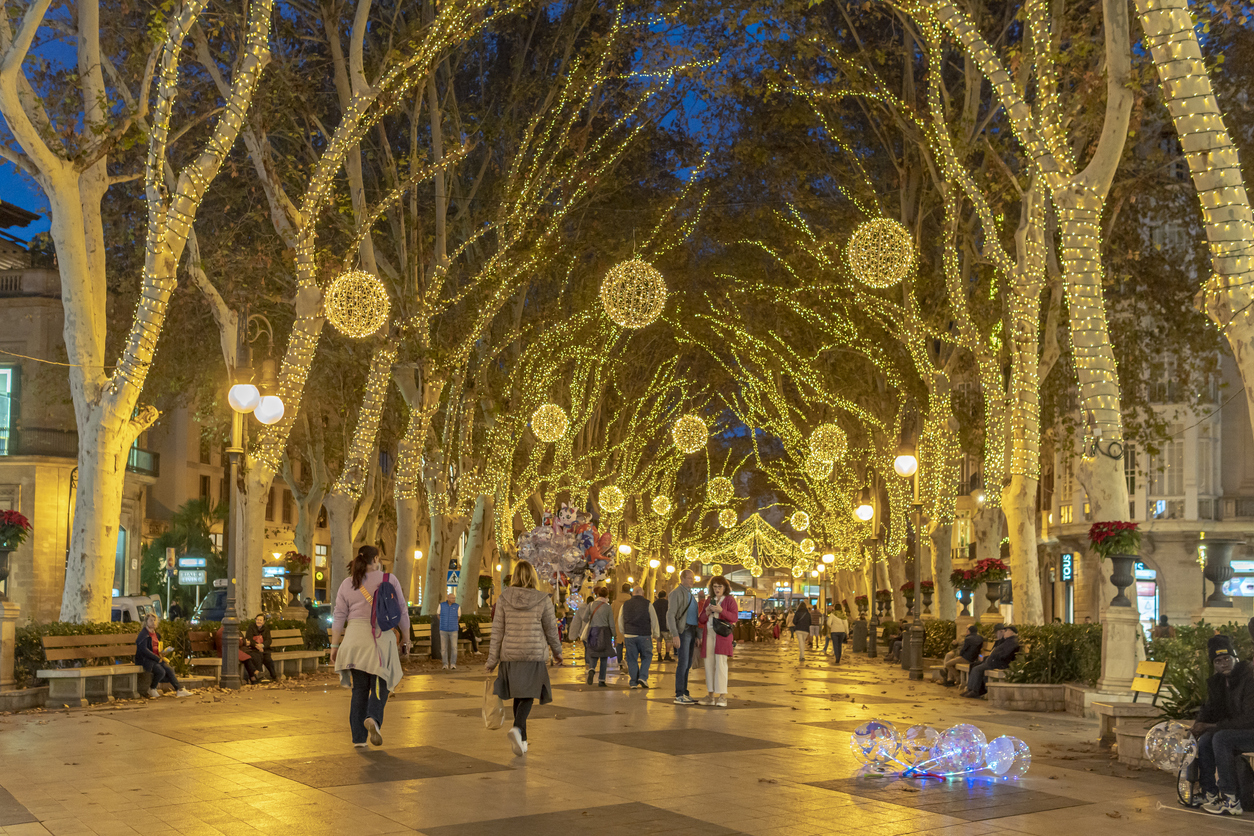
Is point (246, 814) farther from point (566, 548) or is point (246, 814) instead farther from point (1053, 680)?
point (566, 548)

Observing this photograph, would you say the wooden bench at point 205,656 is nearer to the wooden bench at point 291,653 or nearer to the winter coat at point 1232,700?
the wooden bench at point 291,653

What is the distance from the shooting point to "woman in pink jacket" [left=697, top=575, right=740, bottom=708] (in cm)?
1752

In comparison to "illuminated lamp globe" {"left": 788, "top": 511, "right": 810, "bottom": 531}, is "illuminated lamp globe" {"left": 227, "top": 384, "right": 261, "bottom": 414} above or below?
below

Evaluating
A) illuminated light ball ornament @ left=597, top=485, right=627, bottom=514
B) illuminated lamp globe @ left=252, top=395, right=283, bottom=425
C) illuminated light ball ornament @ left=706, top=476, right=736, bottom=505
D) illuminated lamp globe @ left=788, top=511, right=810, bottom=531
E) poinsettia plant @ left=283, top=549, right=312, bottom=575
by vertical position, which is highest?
illuminated light ball ornament @ left=706, top=476, right=736, bottom=505

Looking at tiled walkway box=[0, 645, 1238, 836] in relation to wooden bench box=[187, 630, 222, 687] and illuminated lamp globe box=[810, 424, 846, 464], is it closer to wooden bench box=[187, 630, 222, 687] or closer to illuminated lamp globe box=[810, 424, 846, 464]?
wooden bench box=[187, 630, 222, 687]

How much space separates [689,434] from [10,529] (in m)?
21.8

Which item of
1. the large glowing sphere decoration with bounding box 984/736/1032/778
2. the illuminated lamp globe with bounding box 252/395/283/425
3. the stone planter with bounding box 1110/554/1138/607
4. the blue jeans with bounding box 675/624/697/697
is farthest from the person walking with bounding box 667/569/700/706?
the large glowing sphere decoration with bounding box 984/736/1032/778

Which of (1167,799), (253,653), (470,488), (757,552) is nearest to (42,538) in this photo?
(470,488)

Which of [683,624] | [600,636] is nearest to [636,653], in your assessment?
[600,636]

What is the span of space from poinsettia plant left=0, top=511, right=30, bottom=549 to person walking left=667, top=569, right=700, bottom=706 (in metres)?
8.50

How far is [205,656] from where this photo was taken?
66.8 ft

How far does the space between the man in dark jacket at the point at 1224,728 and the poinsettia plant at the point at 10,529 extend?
546 inches

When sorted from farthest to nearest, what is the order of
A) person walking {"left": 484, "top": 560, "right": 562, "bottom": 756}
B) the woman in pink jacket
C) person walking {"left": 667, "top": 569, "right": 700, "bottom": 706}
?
person walking {"left": 667, "top": 569, "right": 700, "bottom": 706}
the woman in pink jacket
person walking {"left": 484, "top": 560, "right": 562, "bottom": 756}

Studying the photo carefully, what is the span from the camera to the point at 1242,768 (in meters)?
8.93
